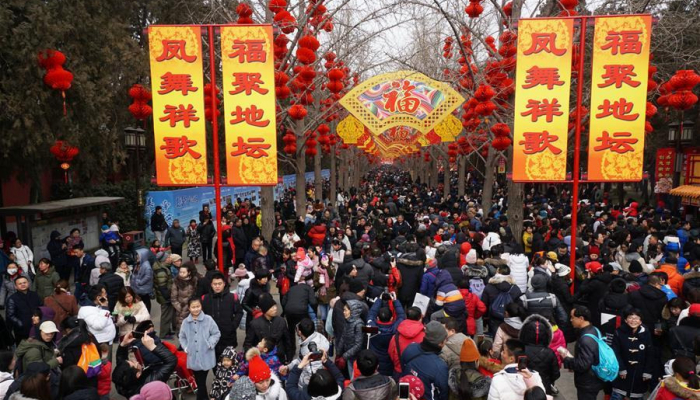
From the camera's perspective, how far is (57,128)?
11.0 meters

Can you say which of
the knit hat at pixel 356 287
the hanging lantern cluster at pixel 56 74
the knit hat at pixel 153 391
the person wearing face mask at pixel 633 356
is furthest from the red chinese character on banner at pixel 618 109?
the hanging lantern cluster at pixel 56 74

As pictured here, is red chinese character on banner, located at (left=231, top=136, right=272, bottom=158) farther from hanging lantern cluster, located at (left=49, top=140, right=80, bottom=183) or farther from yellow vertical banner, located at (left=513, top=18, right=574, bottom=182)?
hanging lantern cluster, located at (left=49, top=140, right=80, bottom=183)

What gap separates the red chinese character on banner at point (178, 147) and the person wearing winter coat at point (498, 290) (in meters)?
4.91

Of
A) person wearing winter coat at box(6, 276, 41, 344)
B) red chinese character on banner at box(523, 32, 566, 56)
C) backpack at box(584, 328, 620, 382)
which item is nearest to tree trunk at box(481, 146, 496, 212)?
red chinese character on banner at box(523, 32, 566, 56)

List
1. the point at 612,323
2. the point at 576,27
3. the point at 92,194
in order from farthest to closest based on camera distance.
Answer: the point at 92,194
the point at 576,27
the point at 612,323

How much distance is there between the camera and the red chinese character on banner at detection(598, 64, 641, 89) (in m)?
7.52

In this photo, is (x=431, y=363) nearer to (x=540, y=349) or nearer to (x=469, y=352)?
(x=469, y=352)

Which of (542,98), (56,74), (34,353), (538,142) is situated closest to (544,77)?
(542,98)

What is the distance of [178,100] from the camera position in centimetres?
765

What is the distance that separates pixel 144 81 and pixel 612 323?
1647 centimetres

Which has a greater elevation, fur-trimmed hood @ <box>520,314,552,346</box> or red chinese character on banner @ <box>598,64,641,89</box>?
red chinese character on banner @ <box>598,64,641,89</box>

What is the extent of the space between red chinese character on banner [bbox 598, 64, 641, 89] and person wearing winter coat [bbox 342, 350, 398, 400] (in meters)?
6.18

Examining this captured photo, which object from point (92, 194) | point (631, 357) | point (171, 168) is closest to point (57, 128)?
point (171, 168)

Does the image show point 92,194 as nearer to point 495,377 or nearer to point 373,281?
point 373,281
